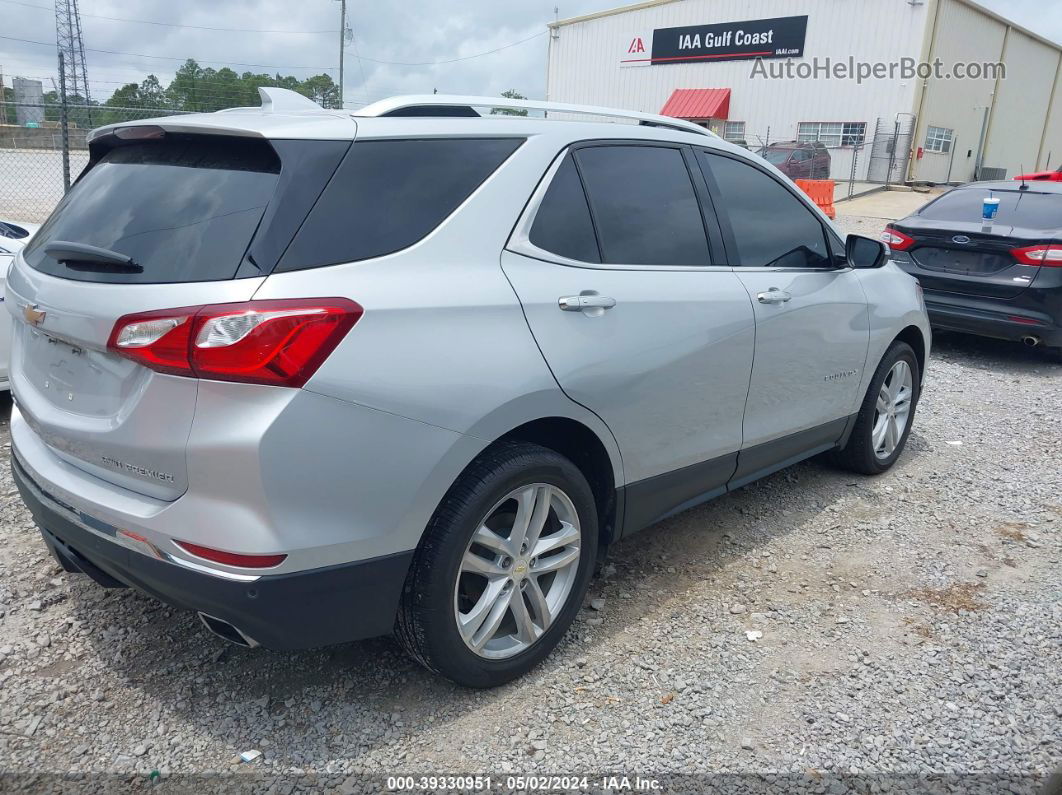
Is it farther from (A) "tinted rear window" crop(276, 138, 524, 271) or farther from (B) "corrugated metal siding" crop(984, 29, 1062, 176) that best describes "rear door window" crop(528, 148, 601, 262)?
(B) "corrugated metal siding" crop(984, 29, 1062, 176)

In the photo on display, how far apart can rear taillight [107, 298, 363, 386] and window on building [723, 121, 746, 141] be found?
35167 millimetres

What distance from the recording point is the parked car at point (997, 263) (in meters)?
7.18

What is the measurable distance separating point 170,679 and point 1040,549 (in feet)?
12.5

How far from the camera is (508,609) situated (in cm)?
283

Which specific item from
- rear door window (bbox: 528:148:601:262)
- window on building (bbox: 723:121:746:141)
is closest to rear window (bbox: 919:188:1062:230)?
rear door window (bbox: 528:148:601:262)

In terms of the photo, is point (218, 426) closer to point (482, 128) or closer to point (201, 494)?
point (201, 494)

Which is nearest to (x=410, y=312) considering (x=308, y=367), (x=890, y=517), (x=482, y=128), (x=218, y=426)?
(x=308, y=367)

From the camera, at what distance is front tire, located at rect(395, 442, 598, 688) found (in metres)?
2.52

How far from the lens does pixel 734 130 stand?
35.4 m

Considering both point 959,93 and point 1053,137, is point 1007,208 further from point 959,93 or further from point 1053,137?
point 1053,137

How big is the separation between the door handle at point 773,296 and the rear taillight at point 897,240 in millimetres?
4940

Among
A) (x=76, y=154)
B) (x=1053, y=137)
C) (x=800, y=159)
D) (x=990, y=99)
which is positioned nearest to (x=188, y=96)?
(x=76, y=154)

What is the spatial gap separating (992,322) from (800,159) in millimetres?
20756

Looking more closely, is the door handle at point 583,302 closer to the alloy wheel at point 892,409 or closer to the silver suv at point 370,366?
the silver suv at point 370,366
